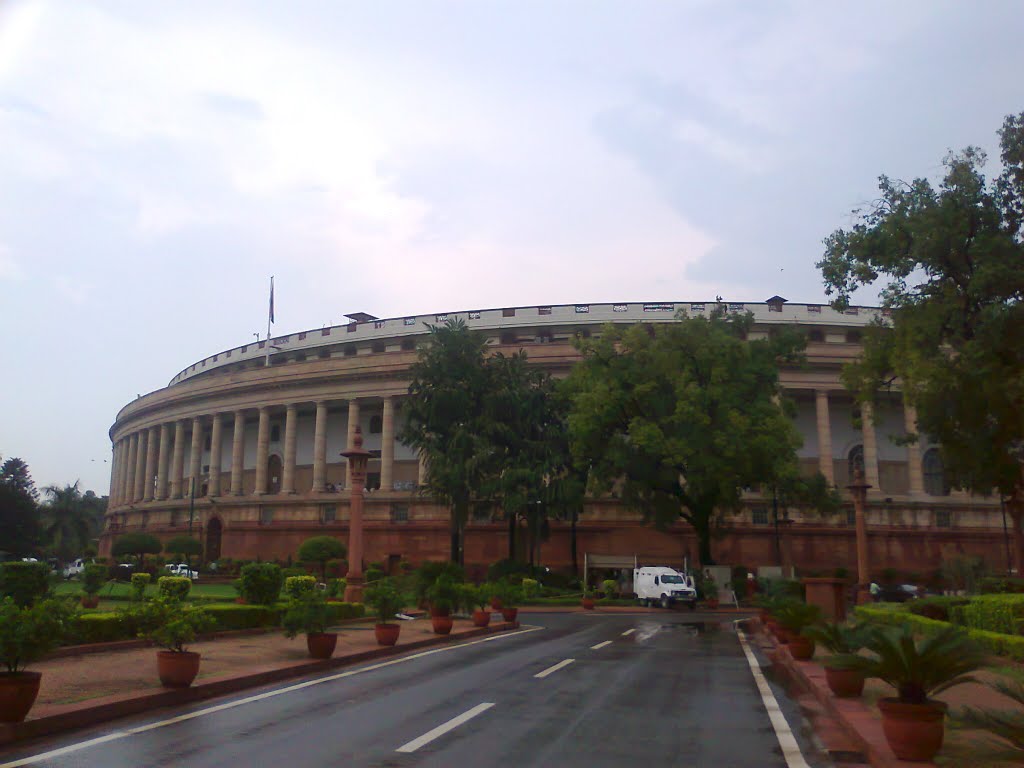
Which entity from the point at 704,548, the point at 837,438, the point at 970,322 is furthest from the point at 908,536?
the point at 970,322

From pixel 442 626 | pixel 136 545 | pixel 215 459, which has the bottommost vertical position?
pixel 442 626

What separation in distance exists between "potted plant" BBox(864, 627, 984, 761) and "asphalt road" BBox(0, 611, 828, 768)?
985mm

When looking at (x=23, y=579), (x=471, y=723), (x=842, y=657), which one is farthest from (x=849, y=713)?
(x=23, y=579)

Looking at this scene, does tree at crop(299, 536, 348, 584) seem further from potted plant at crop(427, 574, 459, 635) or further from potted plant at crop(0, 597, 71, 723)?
potted plant at crop(0, 597, 71, 723)

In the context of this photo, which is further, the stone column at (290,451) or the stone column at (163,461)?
the stone column at (163,461)

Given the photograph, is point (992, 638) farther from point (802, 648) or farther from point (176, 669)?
point (176, 669)

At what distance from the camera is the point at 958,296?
84.4 ft

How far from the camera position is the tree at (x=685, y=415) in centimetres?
4209

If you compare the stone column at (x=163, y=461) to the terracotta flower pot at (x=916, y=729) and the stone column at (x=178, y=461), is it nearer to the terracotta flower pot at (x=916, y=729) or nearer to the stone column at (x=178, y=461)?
the stone column at (x=178, y=461)

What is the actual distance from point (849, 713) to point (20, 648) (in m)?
9.04

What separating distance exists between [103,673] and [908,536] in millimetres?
53892

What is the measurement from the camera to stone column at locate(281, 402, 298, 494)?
64.7 metres

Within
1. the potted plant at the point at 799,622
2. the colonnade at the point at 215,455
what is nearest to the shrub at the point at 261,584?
the potted plant at the point at 799,622

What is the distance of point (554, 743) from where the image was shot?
9.17 meters
